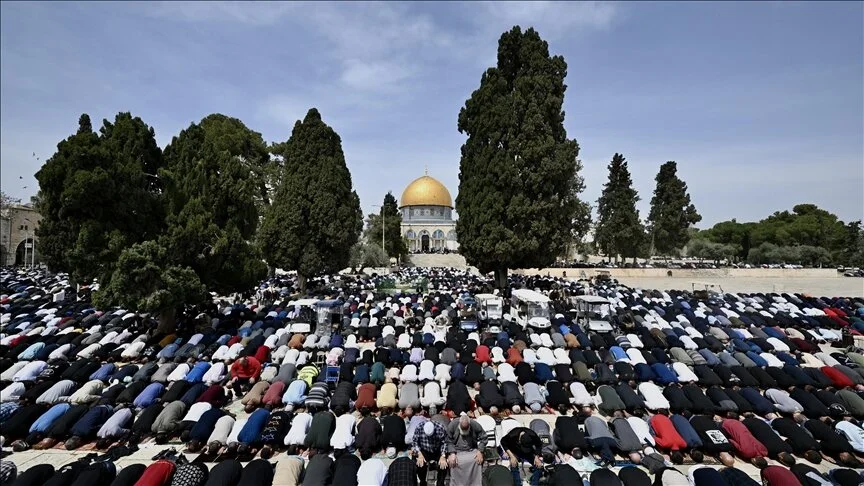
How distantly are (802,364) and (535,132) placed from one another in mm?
14491

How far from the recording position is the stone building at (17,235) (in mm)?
46156

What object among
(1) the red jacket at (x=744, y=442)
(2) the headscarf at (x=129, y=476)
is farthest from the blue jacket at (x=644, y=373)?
(2) the headscarf at (x=129, y=476)

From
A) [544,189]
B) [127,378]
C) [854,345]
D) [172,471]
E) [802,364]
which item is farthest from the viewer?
[544,189]

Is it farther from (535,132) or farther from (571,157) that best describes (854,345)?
(535,132)

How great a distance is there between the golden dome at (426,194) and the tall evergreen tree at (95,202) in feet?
204

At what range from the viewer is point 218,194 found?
15938mm

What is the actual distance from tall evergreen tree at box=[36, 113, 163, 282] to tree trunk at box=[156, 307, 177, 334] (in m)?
2.27

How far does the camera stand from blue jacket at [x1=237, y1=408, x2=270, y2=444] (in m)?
7.07

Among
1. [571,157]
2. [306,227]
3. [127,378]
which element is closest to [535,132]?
[571,157]

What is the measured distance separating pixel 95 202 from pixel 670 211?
5006 centimetres

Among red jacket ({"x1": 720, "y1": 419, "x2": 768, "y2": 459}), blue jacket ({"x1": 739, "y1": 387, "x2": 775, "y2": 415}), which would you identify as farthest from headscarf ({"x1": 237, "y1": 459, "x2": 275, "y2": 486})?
blue jacket ({"x1": 739, "y1": 387, "x2": 775, "y2": 415})

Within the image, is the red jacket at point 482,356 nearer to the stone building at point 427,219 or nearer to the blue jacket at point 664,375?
the blue jacket at point 664,375

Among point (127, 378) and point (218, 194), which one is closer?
point (127, 378)

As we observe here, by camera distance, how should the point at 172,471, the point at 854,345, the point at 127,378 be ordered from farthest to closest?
the point at 854,345 → the point at 127,378 → the point at 172,471
